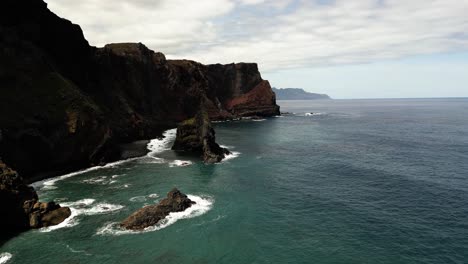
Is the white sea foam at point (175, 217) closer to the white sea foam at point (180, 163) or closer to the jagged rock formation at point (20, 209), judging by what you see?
the jagged rock formation at point (20, 209)

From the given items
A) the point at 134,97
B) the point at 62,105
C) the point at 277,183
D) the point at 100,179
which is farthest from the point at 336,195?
the point at 134,97

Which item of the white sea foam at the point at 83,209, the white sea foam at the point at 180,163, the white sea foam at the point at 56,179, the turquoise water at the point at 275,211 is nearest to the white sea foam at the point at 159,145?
the turquoise water at the point at 275,211

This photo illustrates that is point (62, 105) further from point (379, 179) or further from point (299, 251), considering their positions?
point (379, 179)

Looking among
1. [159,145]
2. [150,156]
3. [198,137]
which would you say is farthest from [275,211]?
[159,145]

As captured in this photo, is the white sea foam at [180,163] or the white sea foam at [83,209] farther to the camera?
the white sea foam at [180,163]

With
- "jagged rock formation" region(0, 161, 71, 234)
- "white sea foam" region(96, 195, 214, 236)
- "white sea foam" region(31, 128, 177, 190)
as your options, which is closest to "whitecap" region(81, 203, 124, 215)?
"jagged rock formation" region(0, 161, 71, 234)

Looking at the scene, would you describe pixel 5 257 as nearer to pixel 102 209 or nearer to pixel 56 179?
pixel 102 209
